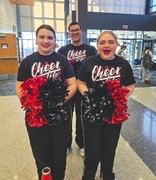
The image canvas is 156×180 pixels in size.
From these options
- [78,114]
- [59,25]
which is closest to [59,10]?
[59,25]

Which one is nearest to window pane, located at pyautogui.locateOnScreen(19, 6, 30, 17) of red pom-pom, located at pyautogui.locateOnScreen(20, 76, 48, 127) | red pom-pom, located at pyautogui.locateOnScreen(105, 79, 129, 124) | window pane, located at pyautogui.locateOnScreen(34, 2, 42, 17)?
window pane, located at pyautogui.locateOnScreen(34, 2, 42, 17)

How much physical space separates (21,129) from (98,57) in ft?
6.67

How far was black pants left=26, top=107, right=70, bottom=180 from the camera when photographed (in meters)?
1.38

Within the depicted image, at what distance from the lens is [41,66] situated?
1.40 metres

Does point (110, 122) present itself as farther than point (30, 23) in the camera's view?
No

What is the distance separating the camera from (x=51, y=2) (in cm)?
1407

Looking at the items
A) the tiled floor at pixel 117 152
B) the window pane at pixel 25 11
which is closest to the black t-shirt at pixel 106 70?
the tiled floor at pixel 117 152

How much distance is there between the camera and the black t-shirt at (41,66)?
139 cm

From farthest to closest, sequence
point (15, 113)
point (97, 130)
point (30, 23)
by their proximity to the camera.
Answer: point (30, 23) → point (15, 113) → point (97, 130)

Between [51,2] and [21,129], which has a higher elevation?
[51,2]

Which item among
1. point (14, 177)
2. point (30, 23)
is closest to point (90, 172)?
point (14, 177)

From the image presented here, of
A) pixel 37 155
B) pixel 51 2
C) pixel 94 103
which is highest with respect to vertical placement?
pixel 51 2

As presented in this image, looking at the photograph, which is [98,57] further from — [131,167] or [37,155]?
[131,167]

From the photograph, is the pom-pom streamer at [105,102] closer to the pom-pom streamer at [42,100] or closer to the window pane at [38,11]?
the pom-pom streamer at [42,100]
